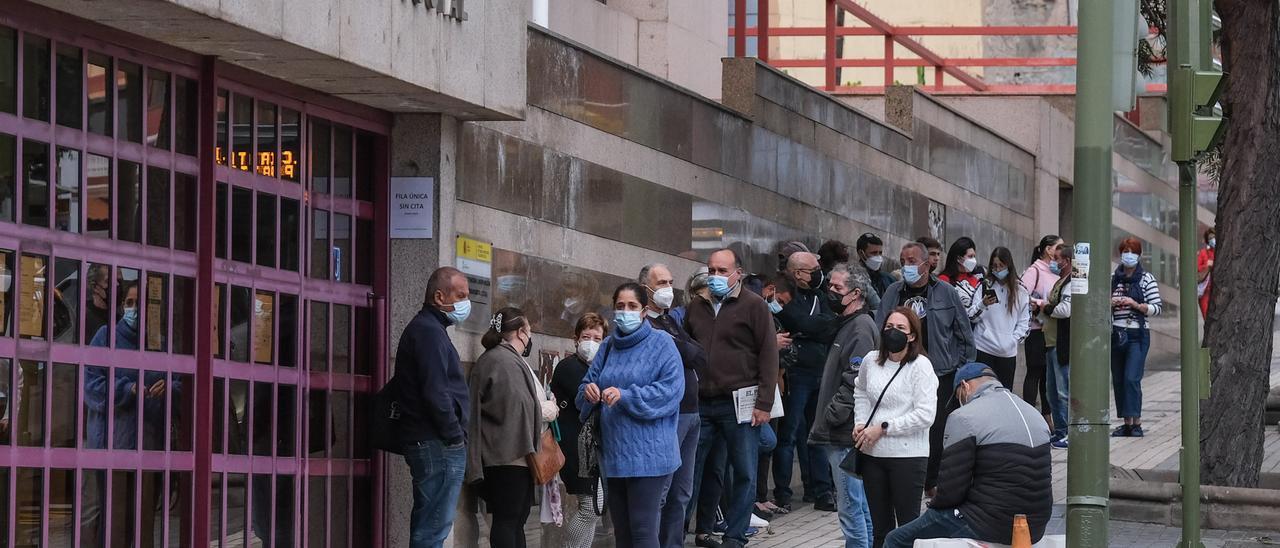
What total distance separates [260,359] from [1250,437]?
8.00 m

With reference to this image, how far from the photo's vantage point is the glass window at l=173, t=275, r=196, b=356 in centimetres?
1017

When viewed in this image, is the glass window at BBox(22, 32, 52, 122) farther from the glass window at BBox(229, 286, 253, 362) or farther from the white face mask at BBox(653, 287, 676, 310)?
the white face mask at BBox(653, 287, 676, 310)

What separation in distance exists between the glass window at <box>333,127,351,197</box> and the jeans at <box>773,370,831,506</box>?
4263mm

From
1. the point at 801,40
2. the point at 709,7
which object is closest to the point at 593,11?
the point at 709,7

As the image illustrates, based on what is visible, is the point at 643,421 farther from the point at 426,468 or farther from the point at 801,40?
the point at 801,40

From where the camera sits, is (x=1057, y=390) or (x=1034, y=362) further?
(x=1034, y=362)

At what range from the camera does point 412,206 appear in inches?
472

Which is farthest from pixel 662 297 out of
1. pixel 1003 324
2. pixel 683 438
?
pixel 1003 324

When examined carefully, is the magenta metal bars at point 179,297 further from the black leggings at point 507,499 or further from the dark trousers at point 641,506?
the dark trousers at point 641,506

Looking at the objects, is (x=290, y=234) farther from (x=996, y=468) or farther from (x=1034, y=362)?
(x=1034, y=362)

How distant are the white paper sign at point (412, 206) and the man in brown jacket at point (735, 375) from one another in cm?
196

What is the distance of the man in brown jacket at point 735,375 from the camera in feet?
41.4

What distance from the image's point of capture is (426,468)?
435 inches

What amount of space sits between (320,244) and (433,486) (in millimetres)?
1512
